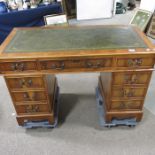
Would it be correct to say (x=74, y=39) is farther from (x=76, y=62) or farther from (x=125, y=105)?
(x=125, y=105)

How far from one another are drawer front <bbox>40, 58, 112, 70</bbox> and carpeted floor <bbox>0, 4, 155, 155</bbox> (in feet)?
2.17

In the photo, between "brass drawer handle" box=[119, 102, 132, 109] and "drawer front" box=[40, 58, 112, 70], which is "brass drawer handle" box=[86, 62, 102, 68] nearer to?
"drawer front" box=[40, 58, 112, 70]

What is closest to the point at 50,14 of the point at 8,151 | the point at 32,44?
the point at 32,44

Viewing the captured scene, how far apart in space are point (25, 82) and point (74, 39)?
48 cm

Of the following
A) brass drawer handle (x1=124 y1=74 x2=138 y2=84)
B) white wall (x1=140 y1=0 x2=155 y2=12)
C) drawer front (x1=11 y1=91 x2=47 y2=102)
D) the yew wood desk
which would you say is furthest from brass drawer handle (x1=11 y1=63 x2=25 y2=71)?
white wall (x1=140 y1=0 x2=155 y2=12)

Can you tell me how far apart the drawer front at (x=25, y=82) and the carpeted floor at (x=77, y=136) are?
49cm

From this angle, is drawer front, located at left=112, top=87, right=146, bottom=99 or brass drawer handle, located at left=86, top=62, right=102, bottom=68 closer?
brass drawer handle, located at left=86, top=62, right=102, bottom=68

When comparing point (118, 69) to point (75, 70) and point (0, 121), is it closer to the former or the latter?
point (75, 70)

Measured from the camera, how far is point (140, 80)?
1.25m

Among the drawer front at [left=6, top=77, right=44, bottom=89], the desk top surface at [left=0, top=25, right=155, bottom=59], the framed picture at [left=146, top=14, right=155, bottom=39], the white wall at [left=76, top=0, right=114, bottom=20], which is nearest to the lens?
the desk top surface at [left=0, top=25, right=155, bottom=59]

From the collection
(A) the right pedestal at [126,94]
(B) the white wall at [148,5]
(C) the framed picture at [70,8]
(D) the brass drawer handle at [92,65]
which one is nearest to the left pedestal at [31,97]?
(D) the brass drawer handle at [92,65]

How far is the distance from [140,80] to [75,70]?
1.62 ft

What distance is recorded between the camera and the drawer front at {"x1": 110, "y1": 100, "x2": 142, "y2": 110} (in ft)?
4.53

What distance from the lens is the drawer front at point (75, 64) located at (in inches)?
43.8
